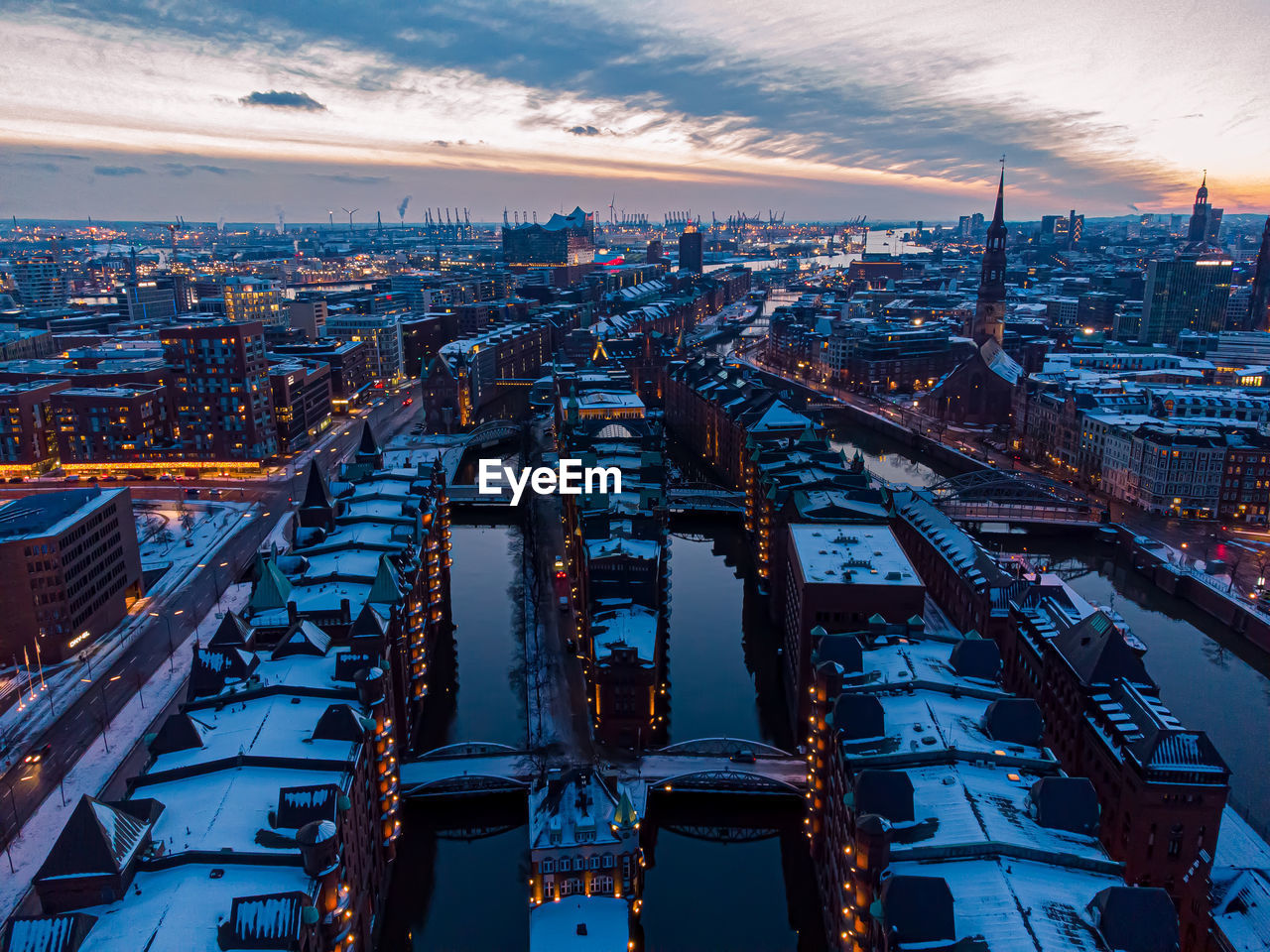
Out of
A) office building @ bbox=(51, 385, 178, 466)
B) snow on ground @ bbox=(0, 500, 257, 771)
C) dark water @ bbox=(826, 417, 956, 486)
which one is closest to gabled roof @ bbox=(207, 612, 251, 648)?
snow on ground @ bbox=(0, 500, 257, 771)

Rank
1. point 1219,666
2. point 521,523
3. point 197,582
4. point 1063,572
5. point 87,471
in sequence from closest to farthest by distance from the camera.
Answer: point 1219,666, point 197,582, point 1063,572, point 521,523, point 87,471

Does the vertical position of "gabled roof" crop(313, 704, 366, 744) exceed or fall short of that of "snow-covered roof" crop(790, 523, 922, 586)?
it falls short

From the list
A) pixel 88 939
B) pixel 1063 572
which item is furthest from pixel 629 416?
pixel 88 939

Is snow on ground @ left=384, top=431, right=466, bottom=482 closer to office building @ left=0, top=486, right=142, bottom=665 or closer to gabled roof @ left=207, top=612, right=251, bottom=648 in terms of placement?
office building @ left=0, top=486, right=142, bottom=665

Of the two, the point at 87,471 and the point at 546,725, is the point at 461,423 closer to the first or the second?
the point at 87,471

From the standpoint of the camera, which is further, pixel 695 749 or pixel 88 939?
pixel 695 749
